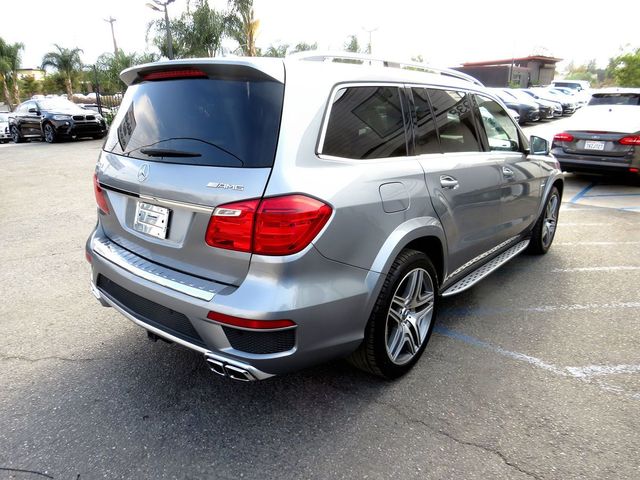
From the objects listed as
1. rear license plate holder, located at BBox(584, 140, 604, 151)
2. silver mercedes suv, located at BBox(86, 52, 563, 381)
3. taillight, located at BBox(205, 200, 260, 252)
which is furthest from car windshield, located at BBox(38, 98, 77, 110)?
taillight, located at BBox(205, 200, 260, 252)

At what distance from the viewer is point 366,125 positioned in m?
2.52

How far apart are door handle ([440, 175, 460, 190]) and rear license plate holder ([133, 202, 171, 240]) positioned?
5.40ft

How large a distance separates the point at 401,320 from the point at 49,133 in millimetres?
19019

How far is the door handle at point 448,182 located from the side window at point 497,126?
0.90 meters

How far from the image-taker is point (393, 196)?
2506 mm

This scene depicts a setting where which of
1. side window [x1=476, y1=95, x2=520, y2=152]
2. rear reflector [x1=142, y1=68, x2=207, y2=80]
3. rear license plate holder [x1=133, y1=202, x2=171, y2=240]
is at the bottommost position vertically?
rear license plate holder [x1=133, y1=202, x2=171, y2=240]

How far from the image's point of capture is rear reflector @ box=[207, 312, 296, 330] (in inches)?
79.8

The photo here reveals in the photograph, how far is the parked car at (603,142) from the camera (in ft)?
26.4

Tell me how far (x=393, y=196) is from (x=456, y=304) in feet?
5.90

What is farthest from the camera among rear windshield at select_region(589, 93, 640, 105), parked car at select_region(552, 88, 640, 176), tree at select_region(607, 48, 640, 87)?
tree at select_region(607, 48, 640, 87)

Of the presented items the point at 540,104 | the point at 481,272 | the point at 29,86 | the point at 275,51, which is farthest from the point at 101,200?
the point at 29,86

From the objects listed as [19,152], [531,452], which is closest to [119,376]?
[531,452]

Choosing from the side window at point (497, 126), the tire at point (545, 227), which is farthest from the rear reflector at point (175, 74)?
the tire at point (545, 227)

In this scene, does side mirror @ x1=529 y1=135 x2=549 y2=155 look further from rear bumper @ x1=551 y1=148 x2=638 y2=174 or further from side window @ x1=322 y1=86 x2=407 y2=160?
rear bumper @ x1=551 y1=148 x2=638 y2=174
